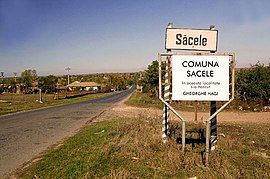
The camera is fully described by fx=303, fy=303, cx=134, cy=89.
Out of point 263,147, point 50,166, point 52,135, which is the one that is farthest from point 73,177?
point 52,135

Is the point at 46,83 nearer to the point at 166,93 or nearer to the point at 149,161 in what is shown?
the point at 166,93

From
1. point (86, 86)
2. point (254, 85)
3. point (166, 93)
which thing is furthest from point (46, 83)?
point (166, 93)

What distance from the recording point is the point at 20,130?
1428cm

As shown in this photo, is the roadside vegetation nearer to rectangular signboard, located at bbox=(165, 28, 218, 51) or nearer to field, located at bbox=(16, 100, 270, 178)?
field, located at bbox=(16, 100, 270, 178)

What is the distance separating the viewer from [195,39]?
26.2ft

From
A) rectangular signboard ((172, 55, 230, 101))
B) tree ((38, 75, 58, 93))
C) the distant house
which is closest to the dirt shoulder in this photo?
rectangular signboard ((172, 55, 230, 101))

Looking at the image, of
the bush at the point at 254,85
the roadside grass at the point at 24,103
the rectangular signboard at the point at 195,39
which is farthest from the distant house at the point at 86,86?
the rectangular signboard at the point at 195,39

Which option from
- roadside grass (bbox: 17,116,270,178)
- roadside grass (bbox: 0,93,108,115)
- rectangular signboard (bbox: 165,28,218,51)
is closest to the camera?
roadside grass (bbox: 17,116,270,178)

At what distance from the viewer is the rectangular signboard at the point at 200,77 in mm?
7309

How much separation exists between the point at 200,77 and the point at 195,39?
122 cm

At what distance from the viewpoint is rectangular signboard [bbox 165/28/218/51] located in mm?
7957

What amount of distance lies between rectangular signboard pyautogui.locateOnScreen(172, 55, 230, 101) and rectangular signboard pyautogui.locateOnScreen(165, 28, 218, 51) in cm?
75

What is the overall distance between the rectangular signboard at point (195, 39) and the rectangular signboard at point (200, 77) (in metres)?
0.75

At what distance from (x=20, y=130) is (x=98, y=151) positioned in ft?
24.6
